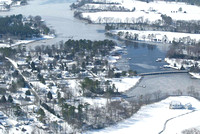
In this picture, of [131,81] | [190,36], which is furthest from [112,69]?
[190,36]

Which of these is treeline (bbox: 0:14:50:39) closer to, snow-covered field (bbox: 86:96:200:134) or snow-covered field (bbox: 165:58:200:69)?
snow-covered field (bbox: 165:58:200:69)

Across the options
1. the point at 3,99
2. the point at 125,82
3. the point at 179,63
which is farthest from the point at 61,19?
the point at 3,99

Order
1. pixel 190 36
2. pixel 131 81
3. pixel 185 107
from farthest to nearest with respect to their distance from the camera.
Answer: pixel 190 36 < pixel 131 81 < pixel 185 107

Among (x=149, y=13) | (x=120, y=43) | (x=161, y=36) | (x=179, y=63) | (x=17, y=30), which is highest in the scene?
(x=149, y=13)

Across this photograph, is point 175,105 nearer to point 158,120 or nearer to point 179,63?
point 158,120

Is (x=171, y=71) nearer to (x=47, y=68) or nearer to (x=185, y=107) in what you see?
(x=185, y=107)

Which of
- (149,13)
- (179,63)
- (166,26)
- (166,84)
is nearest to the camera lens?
(166,84)
